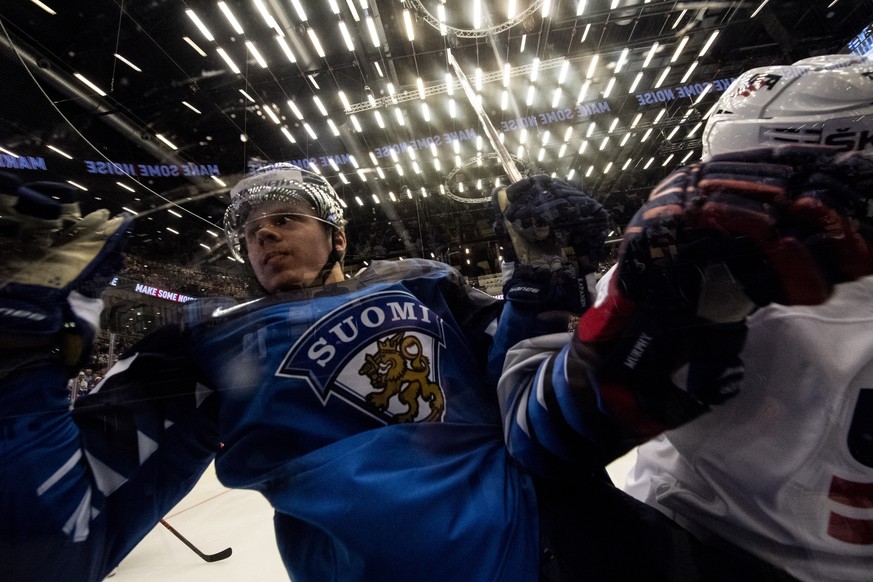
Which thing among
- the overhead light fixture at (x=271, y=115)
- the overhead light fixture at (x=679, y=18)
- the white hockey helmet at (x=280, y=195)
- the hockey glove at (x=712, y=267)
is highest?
the overhead light fixture at (x=679, y=18)

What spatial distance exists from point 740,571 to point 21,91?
0.94m

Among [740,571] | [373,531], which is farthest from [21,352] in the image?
[740,571]

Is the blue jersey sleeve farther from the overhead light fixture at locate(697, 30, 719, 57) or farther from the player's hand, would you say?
the overhead light fixture at locate(697, 30, 719, 57)

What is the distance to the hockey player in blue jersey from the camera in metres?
0.32

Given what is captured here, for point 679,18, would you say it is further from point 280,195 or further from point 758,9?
point 280,195

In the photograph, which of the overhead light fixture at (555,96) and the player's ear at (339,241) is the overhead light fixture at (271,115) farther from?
the overhead light fixture at (555,96)

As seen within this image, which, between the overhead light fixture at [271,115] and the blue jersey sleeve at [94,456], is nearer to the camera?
the blue jersey sleeve at [94,456]

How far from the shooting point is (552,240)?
33cm

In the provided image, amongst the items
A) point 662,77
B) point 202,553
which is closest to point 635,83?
point 662,77

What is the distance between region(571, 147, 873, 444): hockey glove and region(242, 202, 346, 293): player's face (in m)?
0.32

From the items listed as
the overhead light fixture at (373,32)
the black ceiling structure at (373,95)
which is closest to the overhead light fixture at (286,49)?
the black ceiling structure at (373,95)

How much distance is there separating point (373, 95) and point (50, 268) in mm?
395

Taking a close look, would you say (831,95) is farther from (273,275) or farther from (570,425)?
(273,275)

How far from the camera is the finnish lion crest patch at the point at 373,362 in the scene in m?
0.43
